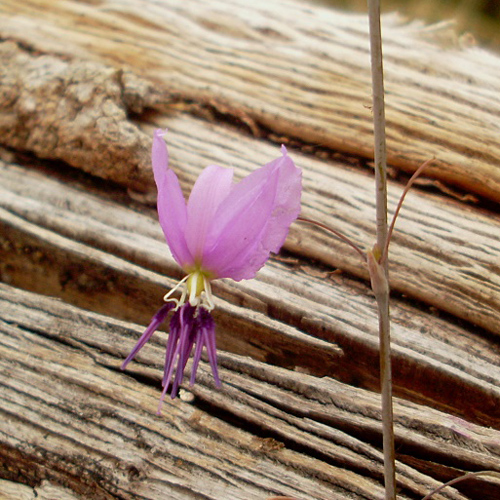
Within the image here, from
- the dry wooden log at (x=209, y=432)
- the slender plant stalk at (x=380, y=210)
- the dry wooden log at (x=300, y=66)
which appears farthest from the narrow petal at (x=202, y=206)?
the dry wooden log at (x=300, y=66)

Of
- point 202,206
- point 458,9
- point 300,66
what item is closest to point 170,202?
point 202,206

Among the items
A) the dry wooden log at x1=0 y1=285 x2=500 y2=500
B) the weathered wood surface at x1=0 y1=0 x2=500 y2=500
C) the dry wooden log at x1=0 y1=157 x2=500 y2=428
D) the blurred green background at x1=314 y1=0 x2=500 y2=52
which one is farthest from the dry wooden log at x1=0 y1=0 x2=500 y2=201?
the blurred green background at x1=314 y1=0 x2=500 y2=52

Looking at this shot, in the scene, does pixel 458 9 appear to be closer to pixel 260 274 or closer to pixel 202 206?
pixel 260 274

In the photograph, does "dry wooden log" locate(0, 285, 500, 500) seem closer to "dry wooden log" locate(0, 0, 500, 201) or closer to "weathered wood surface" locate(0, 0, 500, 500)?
"weathered wood surface" locate(0, 0, 500, 500)

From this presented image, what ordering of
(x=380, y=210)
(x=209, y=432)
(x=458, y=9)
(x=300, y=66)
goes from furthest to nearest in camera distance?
(x=458, y=9) → (x=300, y=66) → (x=209, y=432) → (x=380, y=210)

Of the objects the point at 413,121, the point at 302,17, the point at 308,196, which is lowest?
the point at 308,196

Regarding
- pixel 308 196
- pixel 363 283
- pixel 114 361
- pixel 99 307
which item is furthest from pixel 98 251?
pixel 363 283

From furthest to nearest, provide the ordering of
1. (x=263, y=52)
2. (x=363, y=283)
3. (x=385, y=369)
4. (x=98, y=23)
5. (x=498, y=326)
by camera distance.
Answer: (x=98, y=23)
(x=263, y=52)
(x=363, y=283)
(x=498, y=326)
(x=385, y=369)

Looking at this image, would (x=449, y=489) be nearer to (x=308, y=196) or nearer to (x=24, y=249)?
(x=308, y=196)
